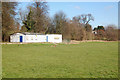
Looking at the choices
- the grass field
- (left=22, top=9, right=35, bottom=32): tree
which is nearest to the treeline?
(left=22, top=9, right=35, bottom=32): tree

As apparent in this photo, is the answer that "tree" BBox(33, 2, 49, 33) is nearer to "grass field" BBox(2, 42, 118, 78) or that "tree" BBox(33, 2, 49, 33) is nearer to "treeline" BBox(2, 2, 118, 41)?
"treeline" BBox(2, 2, 118, 41)

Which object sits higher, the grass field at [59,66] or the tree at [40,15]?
the tree at [40,15]

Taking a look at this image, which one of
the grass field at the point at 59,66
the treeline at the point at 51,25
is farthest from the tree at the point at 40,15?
the grass field at the point at 59,66

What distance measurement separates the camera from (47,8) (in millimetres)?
28359

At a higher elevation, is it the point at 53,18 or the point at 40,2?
the point at 40,2

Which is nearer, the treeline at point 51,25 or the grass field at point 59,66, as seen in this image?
the grass field at point 59,66

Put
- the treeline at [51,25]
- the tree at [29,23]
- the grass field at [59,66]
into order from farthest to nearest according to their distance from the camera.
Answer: the tree at [29,23]
the treeline at [51,25]
the grass field at [59,66]

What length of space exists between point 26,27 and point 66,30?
908 centimetres

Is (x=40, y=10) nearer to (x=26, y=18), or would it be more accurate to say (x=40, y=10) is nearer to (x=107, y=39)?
(x=26, y=18)

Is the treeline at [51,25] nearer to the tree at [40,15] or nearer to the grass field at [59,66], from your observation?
the tree at [40,15]

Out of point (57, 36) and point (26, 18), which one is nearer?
point (57, 36)

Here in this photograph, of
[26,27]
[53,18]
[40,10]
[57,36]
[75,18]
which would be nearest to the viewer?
[57,36]

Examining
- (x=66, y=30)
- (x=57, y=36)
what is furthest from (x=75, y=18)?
(x=57, y=36)

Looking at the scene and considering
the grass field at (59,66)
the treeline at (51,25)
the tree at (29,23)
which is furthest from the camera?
the tree at (29,23)
